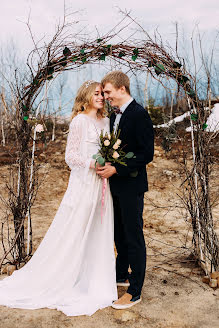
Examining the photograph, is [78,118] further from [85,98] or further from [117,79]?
[117,79]

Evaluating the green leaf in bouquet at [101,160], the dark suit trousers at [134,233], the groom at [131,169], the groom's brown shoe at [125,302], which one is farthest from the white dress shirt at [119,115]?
the groom's brown shoe at [125,302]

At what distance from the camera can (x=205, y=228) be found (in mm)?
3844

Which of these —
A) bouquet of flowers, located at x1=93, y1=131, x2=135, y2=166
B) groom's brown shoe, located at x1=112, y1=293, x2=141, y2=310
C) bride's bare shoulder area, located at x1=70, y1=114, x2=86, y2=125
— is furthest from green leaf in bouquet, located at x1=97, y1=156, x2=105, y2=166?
groom's brown shoe, located at x1=112, y1=293, x2=141, y2=310

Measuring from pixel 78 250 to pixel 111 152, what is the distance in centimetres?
109

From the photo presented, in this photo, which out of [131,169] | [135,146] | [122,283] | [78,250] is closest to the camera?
[131,169]

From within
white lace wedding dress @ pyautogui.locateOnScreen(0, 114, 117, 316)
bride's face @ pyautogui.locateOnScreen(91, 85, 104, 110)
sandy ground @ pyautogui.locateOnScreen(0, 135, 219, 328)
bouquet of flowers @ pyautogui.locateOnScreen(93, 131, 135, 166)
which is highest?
bride's face @ pyautogui.locateOnScreen(91, 85, 104, 110)

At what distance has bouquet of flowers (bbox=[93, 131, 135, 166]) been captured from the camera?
3.02m

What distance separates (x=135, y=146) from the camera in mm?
3184

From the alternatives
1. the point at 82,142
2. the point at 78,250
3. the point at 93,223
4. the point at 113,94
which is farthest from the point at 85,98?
the point at 78,250

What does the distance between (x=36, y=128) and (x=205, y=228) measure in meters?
2.24

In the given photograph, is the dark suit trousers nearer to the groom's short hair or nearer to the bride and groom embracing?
the bride and groom embracing

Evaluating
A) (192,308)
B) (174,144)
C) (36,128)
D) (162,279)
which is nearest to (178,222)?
(162,279)

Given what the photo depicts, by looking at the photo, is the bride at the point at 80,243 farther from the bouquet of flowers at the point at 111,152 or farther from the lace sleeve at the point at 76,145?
the bouquet of flowers at the point at 111,152

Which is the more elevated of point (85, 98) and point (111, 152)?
point (85, 98)
